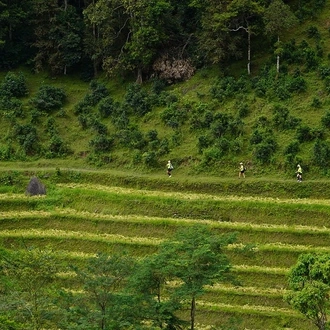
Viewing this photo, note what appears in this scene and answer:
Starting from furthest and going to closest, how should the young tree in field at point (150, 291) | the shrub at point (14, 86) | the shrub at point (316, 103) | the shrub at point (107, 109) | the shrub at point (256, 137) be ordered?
the shrub at point (14, 86), the shrub at point (107, 109), the shrub at point (316, 103), the shrub at point (256, 137), the young tree in field at point (150, 291)

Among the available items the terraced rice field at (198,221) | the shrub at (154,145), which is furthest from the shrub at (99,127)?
the terraced rice field at (198,221)

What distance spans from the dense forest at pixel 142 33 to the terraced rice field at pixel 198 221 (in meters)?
12.1

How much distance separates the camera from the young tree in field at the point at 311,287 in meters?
26.4

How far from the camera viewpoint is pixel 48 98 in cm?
4903

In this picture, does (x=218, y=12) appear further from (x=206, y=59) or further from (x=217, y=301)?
(x=217, y=301)

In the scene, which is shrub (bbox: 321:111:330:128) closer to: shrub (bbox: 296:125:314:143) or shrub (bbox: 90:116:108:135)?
shrub (bbox: 296:125:314:143)

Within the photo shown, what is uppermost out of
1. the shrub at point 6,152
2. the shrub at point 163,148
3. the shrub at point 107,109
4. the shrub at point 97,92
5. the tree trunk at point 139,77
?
the tree trunk at point 139,77

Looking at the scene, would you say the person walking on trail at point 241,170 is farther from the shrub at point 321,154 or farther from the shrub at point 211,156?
the shrub at point 321,154

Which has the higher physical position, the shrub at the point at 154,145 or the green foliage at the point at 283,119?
the green foliage at the point at 283,119

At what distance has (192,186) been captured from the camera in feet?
131

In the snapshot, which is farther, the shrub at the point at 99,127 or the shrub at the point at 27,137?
the shrub at the point at 99,127

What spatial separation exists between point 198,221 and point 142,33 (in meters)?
16.2

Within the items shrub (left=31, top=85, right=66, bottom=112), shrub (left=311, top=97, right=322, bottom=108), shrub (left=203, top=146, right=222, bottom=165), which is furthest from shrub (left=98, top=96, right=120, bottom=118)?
shrub (left=311, top=97, right=322, bottom=108)

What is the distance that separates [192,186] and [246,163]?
355 centimetres
